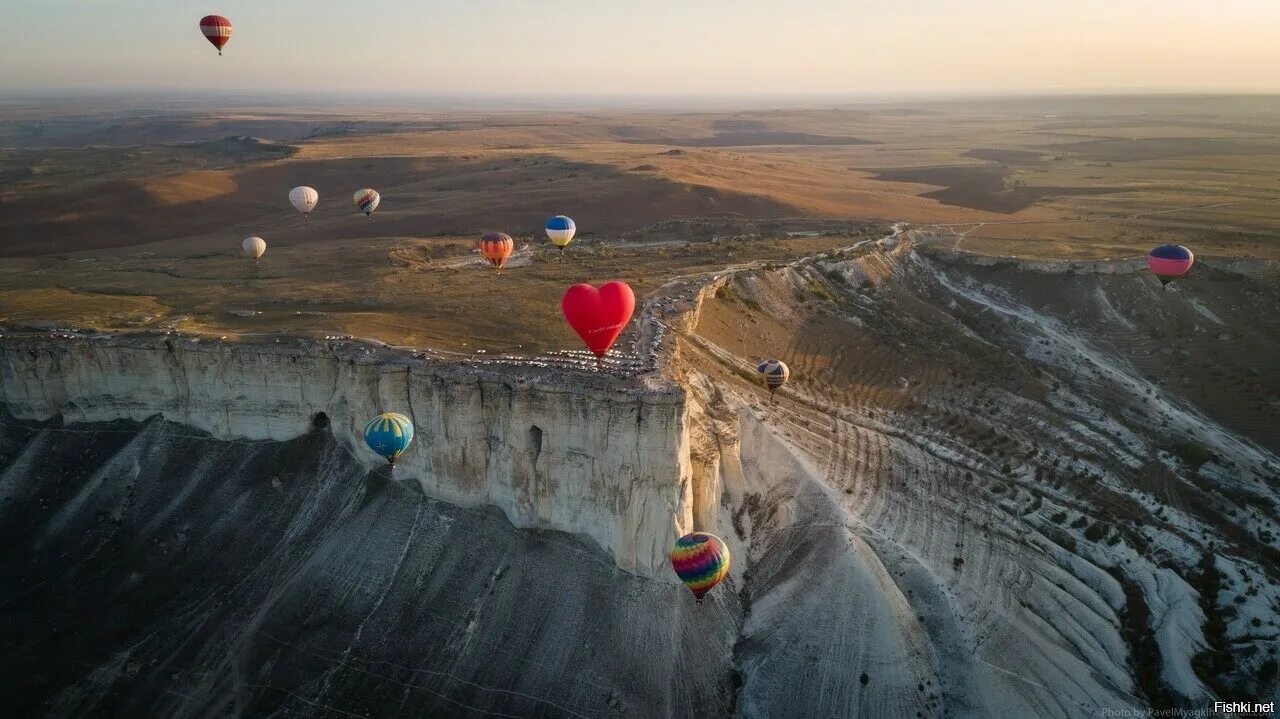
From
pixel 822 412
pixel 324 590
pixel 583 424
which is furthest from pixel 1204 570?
pixel 324 590

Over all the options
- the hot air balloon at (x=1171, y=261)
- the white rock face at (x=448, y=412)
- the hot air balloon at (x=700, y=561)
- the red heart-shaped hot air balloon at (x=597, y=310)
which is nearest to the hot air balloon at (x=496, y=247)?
the white rock face at (x=448, y=412)

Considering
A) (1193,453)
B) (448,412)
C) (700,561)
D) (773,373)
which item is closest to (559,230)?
(773,373)

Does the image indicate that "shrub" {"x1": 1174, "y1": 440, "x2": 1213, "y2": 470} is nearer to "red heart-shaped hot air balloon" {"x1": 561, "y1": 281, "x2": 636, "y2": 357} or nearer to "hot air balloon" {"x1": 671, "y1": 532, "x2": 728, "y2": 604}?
"hot air balloon" {"x1": 671, "y1": 532, "x2": 728, "y2": 604}

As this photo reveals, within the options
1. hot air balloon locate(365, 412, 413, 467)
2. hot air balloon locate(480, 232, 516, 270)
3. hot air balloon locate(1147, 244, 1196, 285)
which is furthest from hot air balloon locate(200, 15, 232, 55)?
hot air balloon locate(1147, 244, 1196, 285)

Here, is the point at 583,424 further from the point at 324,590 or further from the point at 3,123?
the point at 3,123

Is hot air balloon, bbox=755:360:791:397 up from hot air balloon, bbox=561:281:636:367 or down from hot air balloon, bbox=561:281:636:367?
down
